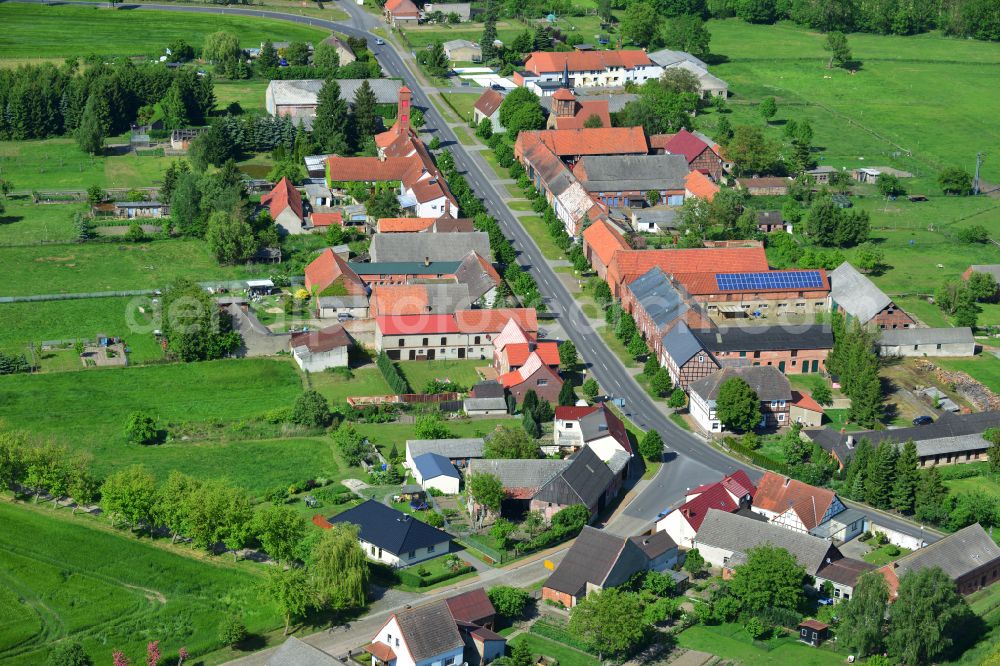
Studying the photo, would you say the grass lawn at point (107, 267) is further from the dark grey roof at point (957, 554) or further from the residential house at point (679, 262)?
the dark grey roof at point (957, 554)

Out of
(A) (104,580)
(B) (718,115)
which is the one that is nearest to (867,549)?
(A) (104,580)

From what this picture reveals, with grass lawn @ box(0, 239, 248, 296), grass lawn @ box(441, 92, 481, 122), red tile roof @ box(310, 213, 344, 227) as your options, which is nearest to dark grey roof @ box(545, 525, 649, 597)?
grass lawn @ box(0, 239, 248, 296)

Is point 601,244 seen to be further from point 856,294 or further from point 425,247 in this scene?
point 856,294

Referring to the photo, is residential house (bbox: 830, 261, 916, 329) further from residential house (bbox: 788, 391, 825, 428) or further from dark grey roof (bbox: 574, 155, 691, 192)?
dark grey roof (bbox: 574, 155, 691, 192)

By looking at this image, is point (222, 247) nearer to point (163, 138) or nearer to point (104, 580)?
point (163, 138)

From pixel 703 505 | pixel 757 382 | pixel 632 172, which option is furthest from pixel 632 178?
pixel 703 505

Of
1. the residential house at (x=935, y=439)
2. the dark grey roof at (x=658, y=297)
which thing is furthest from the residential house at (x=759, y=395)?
the dark grey roof at (x=658, y=297)
